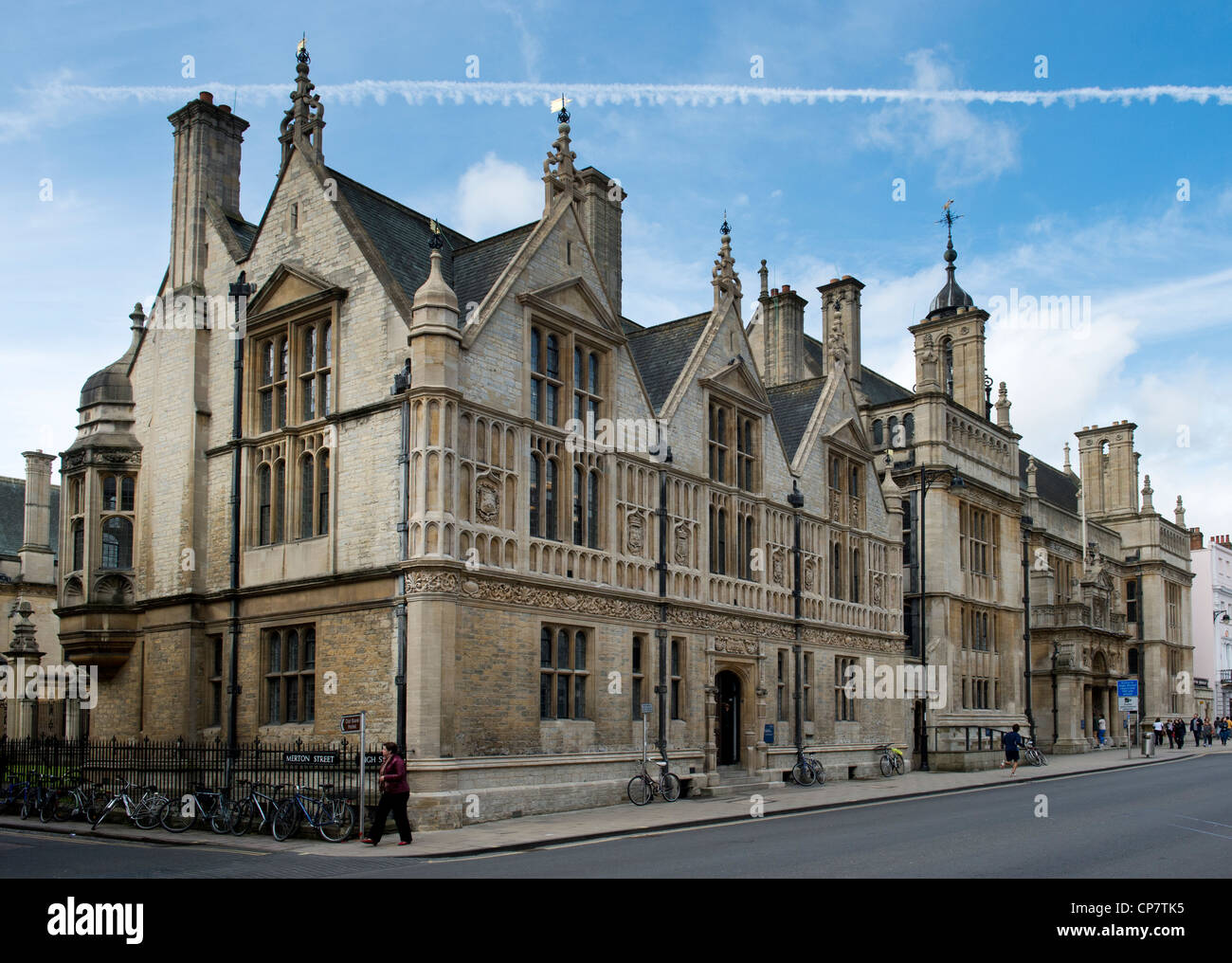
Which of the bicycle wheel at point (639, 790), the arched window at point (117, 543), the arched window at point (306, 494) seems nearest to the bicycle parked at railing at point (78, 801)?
the arched window at point (117, 543)

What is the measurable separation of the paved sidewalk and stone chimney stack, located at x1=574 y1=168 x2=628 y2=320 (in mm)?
12511

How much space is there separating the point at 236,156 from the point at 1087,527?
50325 millimetres

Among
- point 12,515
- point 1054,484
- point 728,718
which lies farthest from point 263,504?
point 1054,484

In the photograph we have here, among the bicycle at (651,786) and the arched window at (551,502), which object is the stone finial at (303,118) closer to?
the arched window at (551,502)

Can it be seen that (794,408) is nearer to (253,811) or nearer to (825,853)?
(253,811)

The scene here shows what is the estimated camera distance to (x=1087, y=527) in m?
65.2

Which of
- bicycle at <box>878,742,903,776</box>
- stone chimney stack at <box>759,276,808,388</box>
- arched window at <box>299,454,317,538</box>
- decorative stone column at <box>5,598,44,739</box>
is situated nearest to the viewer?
arched window at <box>299,454,317,538</box>

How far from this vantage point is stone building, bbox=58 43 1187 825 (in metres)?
22.9

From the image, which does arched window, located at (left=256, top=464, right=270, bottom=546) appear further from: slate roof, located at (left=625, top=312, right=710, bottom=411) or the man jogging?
the man jogging

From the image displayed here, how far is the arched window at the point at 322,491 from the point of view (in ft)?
80.9

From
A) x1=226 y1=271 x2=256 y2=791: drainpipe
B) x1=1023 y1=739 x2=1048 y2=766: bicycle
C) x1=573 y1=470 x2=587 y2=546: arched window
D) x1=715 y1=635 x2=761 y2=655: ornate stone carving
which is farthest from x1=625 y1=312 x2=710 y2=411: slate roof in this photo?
x1=1023 y1=739 x2=1048 y2=766: bicycle

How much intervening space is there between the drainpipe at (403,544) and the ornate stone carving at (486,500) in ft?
4.60
